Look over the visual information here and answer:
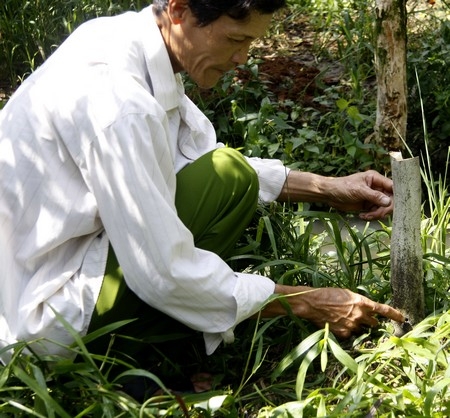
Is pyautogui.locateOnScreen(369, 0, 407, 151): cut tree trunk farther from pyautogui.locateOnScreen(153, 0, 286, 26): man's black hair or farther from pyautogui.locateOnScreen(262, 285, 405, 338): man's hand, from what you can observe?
pyautogui.locateOnScreen(153, 0, 286, 26): man's black hair

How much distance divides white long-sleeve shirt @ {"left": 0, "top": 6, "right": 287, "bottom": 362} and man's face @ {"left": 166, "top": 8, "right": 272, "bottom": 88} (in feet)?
0.21

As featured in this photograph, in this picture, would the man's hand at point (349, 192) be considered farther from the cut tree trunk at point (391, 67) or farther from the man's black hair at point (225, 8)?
the cut tree trunk at point (391, 67)

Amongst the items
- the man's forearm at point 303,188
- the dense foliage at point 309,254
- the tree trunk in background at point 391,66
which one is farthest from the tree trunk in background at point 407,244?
the tree trunk in background at point 391,66

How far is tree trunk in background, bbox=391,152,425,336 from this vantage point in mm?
2447

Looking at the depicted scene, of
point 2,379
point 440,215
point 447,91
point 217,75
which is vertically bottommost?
point 447,91

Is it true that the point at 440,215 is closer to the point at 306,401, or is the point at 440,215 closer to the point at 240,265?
the point at 240,265

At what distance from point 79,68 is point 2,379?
792mm

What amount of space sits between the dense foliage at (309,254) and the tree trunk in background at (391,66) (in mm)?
150

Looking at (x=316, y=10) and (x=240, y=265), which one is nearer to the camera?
(x=240, y=265)

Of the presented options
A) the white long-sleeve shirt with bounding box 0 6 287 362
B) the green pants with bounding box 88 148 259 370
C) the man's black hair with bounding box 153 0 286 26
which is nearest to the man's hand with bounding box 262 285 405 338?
the white long-sleeve shirt with bounding box 0 6 287 362

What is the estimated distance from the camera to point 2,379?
221cm

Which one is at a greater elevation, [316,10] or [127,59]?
[127,59]

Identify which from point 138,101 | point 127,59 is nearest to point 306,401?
point 138,101

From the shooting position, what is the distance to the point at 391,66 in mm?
4152
